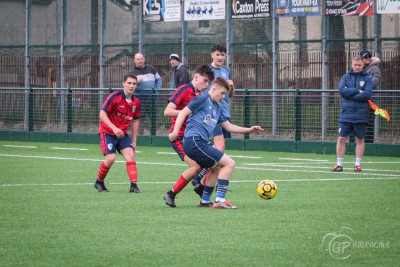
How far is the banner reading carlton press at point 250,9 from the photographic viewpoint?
23.8 m

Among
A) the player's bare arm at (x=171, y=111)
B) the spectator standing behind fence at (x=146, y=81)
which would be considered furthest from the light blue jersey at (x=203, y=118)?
the spectator standing behind fence at (x=146, y=81)

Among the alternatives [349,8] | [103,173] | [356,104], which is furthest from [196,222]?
[349,8]

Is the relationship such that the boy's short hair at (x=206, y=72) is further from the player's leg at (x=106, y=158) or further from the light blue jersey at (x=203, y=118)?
the player's leg at (x=106, y=158)

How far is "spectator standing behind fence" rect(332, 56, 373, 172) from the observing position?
1638 cm

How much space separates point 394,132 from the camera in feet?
67.4

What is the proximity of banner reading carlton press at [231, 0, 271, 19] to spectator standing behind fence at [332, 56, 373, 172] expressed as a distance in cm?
750

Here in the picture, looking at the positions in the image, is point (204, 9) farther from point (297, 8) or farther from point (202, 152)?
point (202, 152)

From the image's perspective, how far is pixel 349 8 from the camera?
22.2 meters

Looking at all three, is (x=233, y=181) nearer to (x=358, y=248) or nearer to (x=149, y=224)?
(x=149, y=224)

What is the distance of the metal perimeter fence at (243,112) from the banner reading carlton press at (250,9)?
2.28 m

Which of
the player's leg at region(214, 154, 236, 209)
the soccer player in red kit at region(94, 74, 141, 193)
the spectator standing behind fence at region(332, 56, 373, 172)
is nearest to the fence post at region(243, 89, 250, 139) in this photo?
the spectator standing behind fence at region(332, 56, 373, 172)

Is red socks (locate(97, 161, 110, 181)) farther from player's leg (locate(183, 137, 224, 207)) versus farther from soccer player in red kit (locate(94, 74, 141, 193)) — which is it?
player's leg (locate(183, 137, 224, 207))

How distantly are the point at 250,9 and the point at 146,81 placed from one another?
3.33 meters

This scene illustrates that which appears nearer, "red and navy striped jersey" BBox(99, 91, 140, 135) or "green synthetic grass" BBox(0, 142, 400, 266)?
"green synthetic grass" BBox(0, 142, 400, 266)
